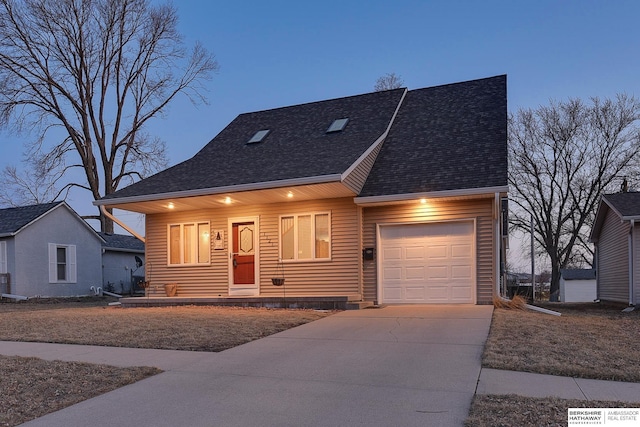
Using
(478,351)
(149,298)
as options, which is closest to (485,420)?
(478,351)

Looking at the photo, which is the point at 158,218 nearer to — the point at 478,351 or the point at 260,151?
the point at 260,151

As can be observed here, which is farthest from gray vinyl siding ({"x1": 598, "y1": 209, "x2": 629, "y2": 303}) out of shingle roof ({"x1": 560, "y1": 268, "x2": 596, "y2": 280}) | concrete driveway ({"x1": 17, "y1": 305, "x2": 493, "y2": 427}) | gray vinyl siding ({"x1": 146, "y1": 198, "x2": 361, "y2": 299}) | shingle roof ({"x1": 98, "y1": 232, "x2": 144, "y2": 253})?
shingle roof ({"x1": 98, "y1": 232, "x2": 144, "y2": 253})

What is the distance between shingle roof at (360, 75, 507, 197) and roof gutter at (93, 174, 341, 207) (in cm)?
152

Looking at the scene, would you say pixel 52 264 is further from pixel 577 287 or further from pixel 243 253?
pixel 577 287

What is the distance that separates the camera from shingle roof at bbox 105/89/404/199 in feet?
40.2

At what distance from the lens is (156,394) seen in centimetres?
486

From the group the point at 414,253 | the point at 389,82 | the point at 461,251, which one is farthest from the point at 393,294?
the point at 389,82

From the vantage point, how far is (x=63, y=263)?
2061 cm

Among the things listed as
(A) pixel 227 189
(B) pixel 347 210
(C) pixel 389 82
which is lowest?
(B) pixel 347 210

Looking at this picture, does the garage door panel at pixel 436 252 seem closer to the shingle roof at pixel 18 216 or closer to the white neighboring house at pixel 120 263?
the shingle roof at pixel 18 216

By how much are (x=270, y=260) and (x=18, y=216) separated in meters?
11.8

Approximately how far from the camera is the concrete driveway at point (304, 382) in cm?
417

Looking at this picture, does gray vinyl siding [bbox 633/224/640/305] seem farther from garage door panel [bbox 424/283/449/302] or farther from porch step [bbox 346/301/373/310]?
porch step [bbox 346/301/373/310]

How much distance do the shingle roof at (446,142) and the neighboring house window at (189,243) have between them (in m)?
4.50
